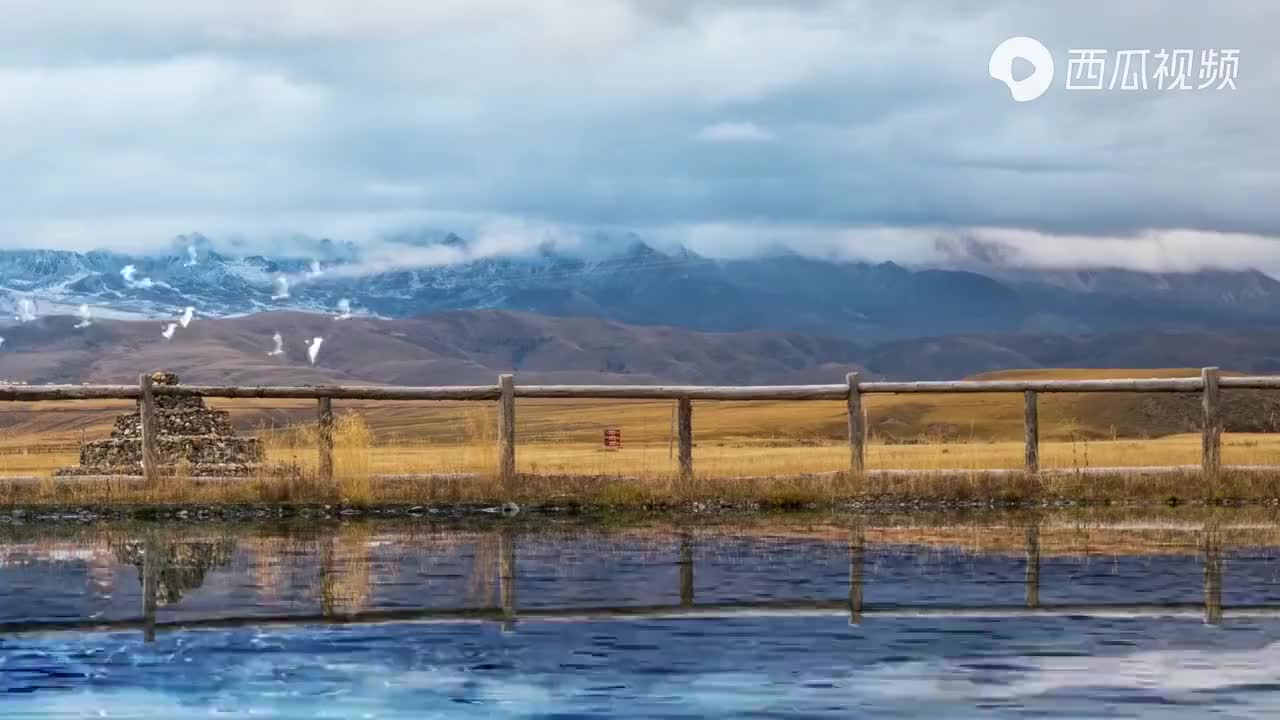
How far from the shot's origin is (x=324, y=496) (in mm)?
27266

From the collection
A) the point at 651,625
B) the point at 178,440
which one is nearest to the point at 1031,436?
the point at 651,625

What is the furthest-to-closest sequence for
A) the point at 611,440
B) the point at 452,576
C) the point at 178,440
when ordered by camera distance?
1. the point at 611,440
2. the point at 178,440
3. the point at 452,576

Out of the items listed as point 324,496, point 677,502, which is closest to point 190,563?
point 324,496

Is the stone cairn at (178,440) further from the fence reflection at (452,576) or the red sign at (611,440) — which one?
the red sign at (611,440)

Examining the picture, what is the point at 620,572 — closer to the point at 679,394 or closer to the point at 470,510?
the point at 470,510

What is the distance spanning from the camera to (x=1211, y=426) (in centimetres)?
2844

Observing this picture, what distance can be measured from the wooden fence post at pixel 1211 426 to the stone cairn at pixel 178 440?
1643cm

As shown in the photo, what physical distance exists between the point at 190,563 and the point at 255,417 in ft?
425

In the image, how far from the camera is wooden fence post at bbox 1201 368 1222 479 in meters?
28.2

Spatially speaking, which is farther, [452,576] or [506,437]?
[506,437]

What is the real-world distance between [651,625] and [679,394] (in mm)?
12867

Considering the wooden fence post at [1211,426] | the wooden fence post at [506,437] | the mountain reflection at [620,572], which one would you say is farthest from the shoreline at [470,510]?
the mountain reflection at [620,572]

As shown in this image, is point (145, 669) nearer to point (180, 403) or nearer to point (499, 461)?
point (499, 461)

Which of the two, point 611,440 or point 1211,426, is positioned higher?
point 1211,426
